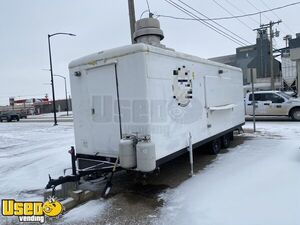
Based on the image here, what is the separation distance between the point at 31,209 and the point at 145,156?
2.18m

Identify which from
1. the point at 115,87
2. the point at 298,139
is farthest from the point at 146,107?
the point at 298,139

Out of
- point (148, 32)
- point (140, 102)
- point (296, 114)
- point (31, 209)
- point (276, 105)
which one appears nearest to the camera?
point (31, 209)

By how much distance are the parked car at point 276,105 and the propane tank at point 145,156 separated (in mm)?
12692

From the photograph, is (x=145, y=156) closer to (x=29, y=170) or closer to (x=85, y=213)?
(x=85, y=213)

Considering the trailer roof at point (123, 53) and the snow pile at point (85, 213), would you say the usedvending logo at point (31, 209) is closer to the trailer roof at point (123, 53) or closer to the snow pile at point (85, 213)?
the snow pile at point (85, 213)

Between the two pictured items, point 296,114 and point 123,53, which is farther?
point 296,114

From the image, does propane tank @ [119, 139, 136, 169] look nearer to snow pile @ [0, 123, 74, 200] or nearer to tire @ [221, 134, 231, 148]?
snow pile @ [0, 123, 74, 200]

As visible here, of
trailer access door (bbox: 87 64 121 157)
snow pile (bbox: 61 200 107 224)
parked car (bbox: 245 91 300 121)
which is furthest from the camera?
parked car (bbox: 245 91 300 121)

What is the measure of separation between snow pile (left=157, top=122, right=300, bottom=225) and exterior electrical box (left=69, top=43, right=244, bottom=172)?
825 millimetres

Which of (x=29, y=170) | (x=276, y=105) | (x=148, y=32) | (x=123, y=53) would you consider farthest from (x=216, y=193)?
(x=276, y=105)

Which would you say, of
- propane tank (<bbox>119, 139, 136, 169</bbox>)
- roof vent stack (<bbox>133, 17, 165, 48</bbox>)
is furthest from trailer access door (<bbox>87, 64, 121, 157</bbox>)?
roof vent stack (<bbox>133, 17, 165, 48</bbox>)

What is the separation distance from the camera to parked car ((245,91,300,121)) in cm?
1437

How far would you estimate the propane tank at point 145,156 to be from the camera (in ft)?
14.6

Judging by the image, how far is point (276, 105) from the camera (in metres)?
14.9
